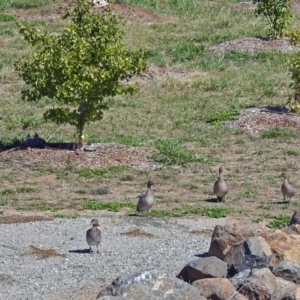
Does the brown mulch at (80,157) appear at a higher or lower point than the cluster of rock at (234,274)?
lower

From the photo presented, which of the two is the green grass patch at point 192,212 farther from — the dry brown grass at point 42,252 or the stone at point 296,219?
the dry brown grass at point 42,252

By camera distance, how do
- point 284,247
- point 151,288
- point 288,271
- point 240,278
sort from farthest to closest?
point 284,247, point 288,271, point 240,278, point 151,288

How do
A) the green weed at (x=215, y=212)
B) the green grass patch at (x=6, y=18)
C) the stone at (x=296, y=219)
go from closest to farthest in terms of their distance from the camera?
the stone at (x=296, y=219)
the green weed at (x=215, y=212)
the green grass patch at (x=6, y=18)

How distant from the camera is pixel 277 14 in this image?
3150cm

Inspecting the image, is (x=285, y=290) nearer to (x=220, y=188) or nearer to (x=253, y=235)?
(x=253, y=235)

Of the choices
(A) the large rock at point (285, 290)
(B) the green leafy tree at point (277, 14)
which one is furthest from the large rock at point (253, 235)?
(B) the green leafy tree at point (277, 14)

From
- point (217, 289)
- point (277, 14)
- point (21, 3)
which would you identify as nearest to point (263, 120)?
point (277, 14)

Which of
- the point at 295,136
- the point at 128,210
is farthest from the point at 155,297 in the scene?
the point at 295,136

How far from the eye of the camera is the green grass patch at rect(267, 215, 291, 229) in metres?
15.8

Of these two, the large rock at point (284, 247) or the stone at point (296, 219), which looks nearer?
the large rock at point (284, 247)

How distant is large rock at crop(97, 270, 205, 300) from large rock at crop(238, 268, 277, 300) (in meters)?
0.62

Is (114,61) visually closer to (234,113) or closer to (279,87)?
(234,113)

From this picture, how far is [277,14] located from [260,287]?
21282mm

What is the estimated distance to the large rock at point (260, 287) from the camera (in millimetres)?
11141
